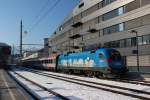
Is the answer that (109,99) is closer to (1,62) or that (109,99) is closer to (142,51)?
(142,51)

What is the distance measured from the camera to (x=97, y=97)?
627 inches

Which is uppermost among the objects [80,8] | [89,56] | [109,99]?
[80,8]

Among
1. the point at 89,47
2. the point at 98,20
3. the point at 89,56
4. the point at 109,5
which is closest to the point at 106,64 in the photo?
the point at 89,56

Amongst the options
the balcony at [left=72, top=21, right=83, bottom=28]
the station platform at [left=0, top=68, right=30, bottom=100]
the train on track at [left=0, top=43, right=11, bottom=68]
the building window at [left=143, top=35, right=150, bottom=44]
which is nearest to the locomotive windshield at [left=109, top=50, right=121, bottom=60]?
the station platform at [left=0, top=68, right=30, bottom=100]

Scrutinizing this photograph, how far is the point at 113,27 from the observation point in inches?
2458

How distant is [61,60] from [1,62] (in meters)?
12.6

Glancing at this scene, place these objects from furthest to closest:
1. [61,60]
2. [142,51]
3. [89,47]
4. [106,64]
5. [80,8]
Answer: [80,8] < [89,47] < [142,51] < [61,60] < [106,64]

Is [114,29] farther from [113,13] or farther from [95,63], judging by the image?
[95,63]

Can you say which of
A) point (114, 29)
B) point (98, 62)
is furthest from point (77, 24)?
point (98, 62)

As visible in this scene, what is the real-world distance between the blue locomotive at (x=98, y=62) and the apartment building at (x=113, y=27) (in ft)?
20.7

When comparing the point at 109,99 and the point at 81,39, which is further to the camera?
the point at 81,39

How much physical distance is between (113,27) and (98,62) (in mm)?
30132

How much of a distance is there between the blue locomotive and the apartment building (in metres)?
6.31

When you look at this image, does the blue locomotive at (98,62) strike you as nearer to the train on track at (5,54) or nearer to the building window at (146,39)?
the building window at (146,39)
